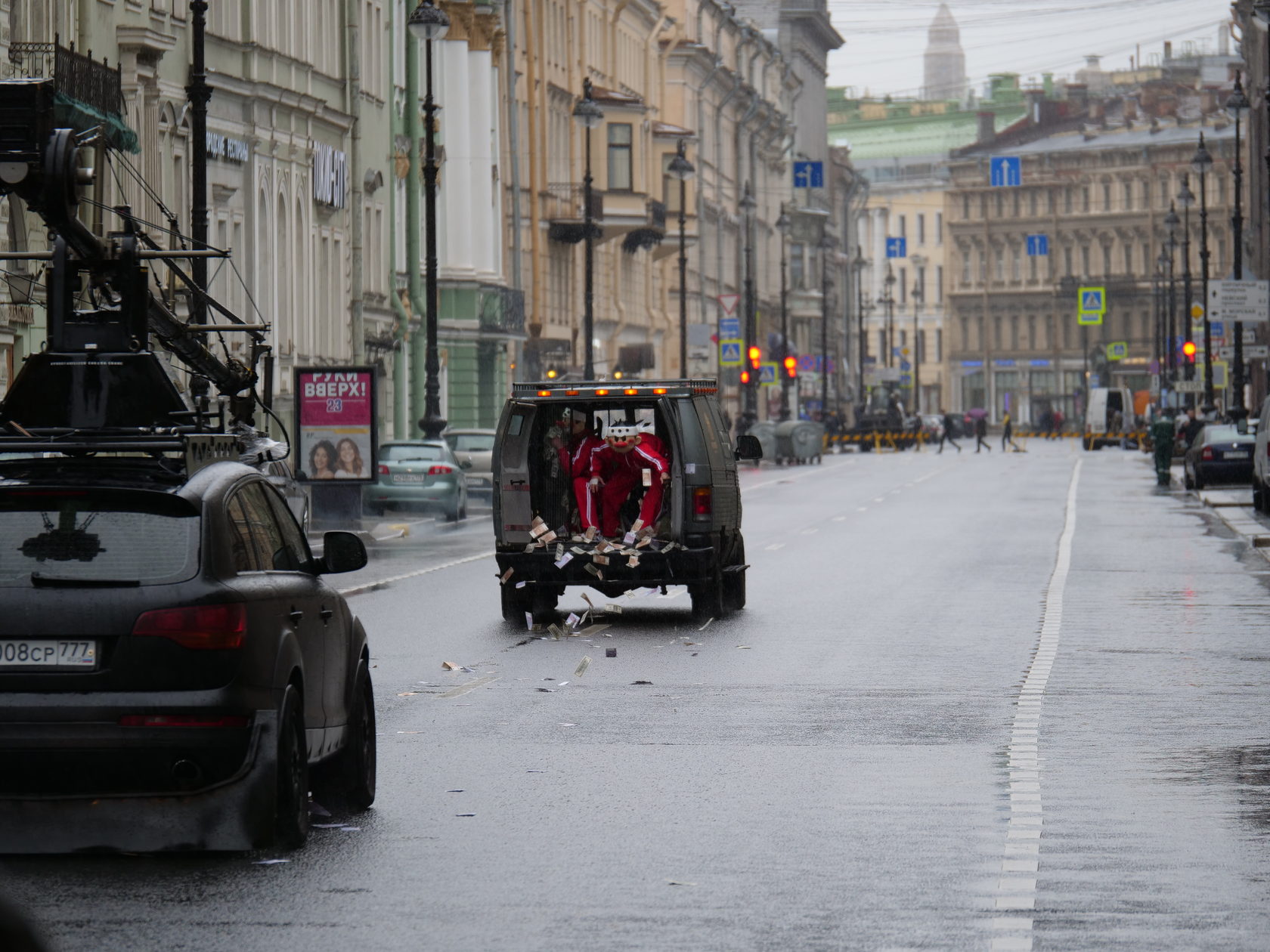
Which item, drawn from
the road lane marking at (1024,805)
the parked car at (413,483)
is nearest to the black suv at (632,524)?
the road lane marking at (1024,805)

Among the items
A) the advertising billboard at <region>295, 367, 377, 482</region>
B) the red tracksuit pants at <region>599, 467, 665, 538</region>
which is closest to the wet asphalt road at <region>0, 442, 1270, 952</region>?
the red tracksuit pants at <region>599, 467, 665, 538</region>

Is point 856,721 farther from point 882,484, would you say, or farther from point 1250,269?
point 1250,269

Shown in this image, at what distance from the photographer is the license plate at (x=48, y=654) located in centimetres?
861

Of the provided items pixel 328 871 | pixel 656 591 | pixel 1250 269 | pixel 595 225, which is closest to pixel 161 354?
pixel 656 591

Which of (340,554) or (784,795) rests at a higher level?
(340,554)

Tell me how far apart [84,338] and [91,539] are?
35.8 ft

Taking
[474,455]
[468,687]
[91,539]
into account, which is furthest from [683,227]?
[91,539]

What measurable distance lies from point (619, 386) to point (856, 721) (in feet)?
23.1

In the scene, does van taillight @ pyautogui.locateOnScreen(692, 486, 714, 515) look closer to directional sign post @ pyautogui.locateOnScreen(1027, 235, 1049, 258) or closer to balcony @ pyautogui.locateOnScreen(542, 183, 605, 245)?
balcony @ pyautogui.locateOnScreen(542, 183, 605, 245)

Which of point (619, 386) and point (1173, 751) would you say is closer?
point (1173, 751)

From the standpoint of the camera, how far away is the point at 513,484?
68.0 ft

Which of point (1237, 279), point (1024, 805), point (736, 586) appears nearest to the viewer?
point (1024, 805)

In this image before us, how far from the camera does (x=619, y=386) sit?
20.5m

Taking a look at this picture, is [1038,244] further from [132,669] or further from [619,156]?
[132,669]
